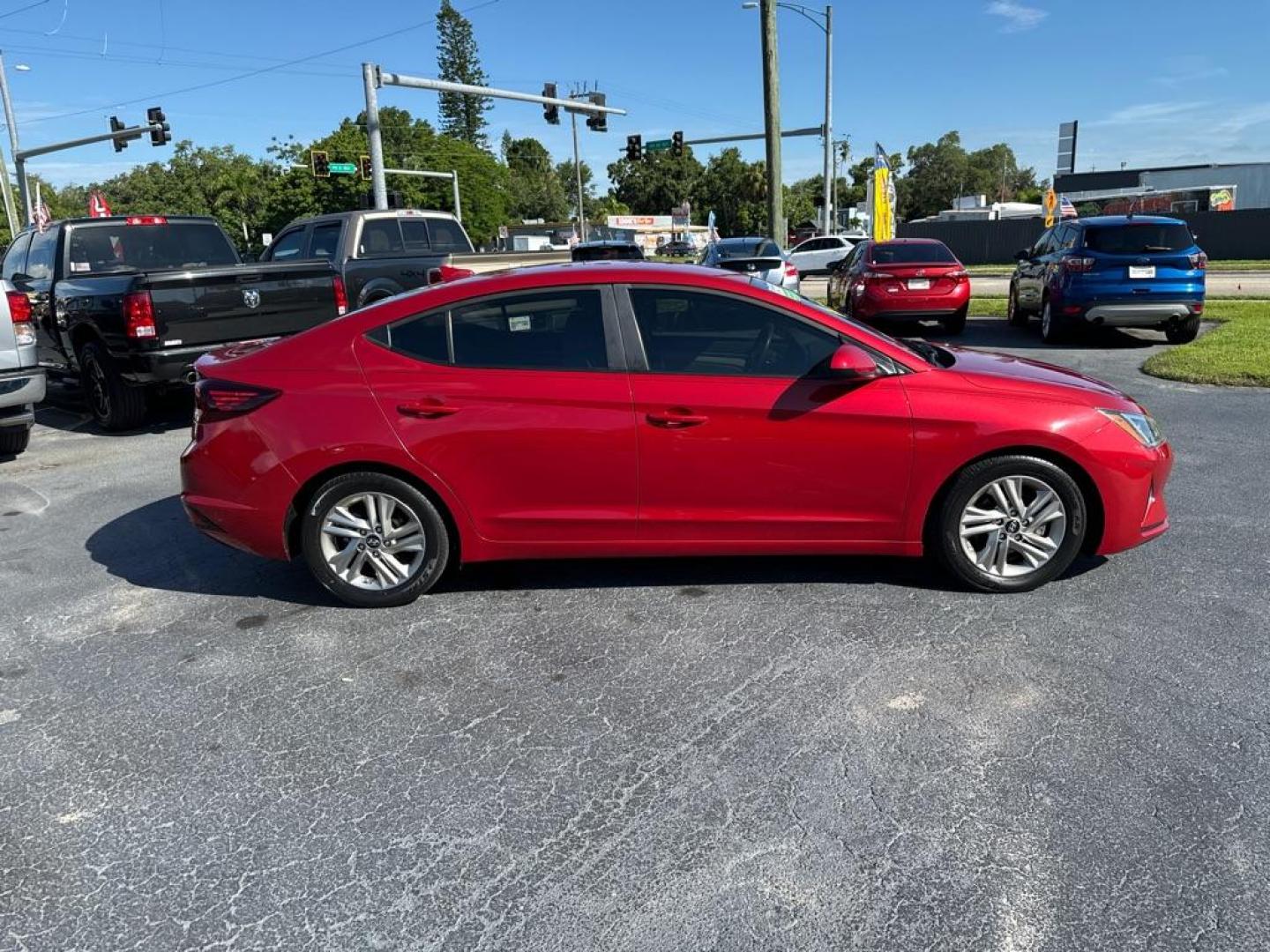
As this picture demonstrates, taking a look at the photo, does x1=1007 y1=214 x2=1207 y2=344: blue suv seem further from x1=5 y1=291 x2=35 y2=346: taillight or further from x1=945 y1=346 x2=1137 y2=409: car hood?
x1=5 y1=291 x2=35 y2=346: taillight

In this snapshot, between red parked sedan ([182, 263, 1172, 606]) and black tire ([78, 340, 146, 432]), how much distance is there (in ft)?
15.8

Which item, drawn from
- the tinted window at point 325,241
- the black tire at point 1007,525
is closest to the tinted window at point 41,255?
the tinted window at point 325,241

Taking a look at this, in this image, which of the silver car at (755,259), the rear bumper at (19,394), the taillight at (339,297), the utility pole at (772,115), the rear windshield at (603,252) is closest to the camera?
the rear bumper at (19,394)

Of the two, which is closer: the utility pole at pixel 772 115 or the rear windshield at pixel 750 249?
the rear windshield at pixel 750 249

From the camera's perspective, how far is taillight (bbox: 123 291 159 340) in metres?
7.84

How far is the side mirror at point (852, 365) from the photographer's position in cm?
421

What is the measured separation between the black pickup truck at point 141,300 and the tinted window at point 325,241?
174 centimetres

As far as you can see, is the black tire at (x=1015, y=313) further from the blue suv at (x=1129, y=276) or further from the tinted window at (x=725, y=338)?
the tinted window at (x=725, y=338)

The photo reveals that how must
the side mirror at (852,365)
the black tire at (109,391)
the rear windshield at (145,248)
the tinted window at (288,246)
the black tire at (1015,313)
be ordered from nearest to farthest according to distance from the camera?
the side mirror at (852,365)
the black tire at (109,391)
the rear windshield at (145,248)
the tinted window at (288,246)
the black tire at (1015,313)

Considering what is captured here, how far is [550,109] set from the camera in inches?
1088

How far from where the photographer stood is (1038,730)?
3.28 metres

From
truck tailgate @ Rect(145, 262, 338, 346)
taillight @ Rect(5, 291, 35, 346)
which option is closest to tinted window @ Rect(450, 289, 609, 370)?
truck tailgate @ Rect(145, 262, 338, 346)

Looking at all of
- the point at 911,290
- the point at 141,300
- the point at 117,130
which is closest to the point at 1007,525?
the point at 141,300

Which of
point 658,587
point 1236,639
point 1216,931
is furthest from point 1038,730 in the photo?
point 658,587
